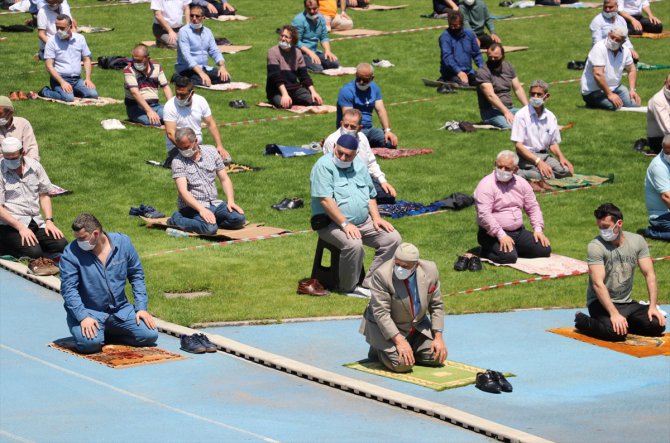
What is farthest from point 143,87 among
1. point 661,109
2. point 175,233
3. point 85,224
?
point 85,224

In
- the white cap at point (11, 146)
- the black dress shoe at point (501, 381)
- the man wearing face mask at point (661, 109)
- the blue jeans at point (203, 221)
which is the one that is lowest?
the blue jeans at point (203, 221)

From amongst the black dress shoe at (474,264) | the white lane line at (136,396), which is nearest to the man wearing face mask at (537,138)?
the black dress shoe at (474,264)

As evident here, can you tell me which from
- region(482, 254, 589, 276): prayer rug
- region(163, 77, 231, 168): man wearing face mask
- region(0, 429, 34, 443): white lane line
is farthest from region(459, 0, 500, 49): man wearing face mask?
region(0, 429, 34, 443): white lane line

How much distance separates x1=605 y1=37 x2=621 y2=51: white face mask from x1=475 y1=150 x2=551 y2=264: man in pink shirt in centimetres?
834

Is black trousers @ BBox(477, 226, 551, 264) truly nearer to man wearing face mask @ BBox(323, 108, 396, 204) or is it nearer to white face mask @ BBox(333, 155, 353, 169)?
man wearing face mask @ BBox(323, 108, 396, 204)

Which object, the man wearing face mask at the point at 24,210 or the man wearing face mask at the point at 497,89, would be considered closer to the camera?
the man wearing face mask at the point at 24,210

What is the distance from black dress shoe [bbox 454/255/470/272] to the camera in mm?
16484

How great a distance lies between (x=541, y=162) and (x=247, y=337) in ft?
25.7

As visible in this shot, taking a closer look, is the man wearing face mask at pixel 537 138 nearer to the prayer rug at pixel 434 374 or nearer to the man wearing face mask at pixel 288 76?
the man wearing face mask at pixel 288 76

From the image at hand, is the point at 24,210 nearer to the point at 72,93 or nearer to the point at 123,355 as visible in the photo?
the point at 123,355

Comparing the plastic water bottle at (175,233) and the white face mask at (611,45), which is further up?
the white face mask at (611,45)

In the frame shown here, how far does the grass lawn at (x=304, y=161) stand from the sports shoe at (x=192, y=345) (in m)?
1.00

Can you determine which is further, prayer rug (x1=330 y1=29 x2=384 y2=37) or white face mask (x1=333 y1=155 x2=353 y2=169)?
prayer rug (x1=330 y1=29 x2=384 y2=37)

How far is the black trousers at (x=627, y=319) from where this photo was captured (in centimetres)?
1377
